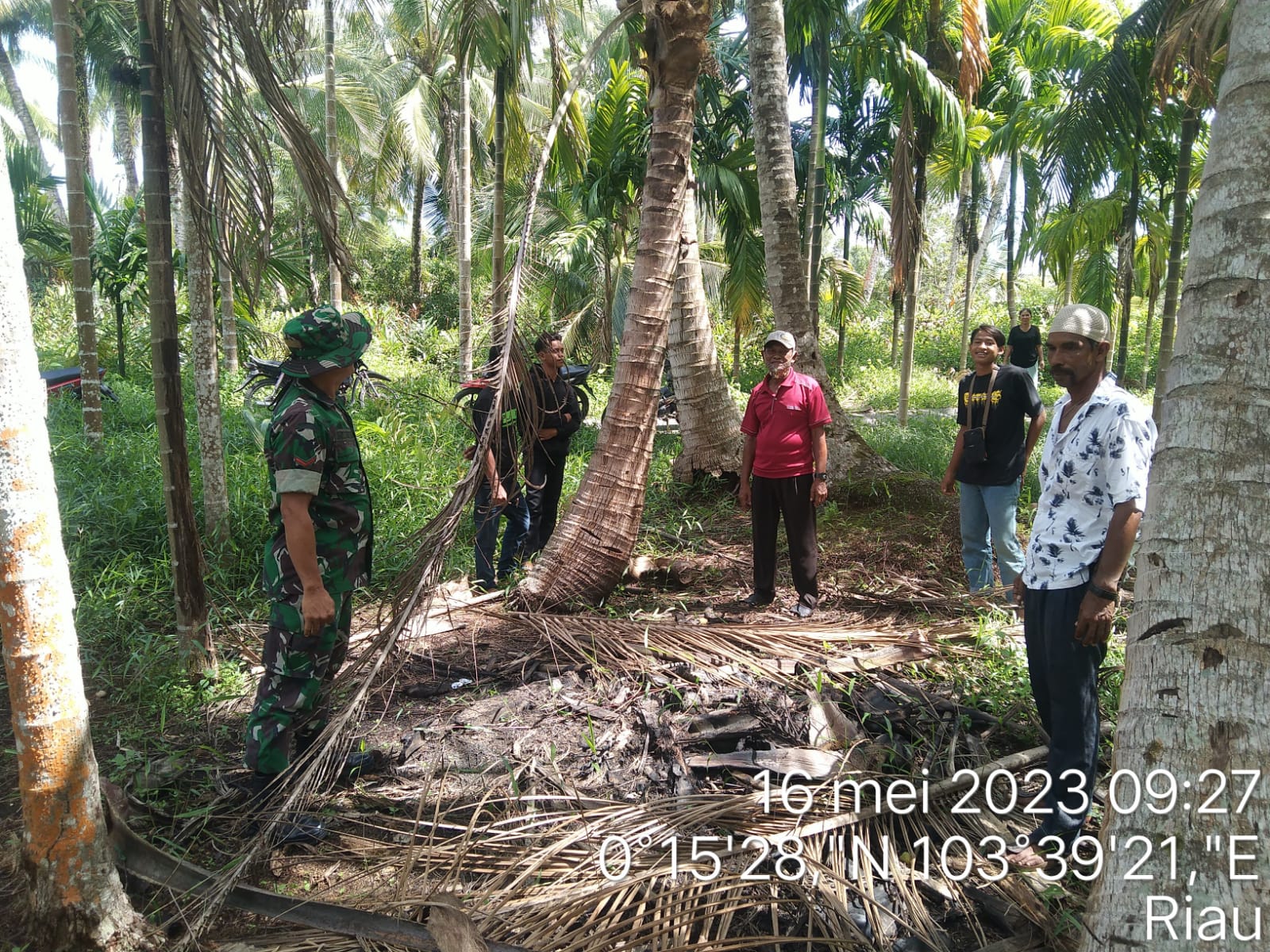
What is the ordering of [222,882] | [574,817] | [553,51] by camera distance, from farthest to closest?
[553,51]
[574,817]
[222,882]

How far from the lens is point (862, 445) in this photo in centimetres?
768

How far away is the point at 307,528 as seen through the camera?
9.59 ft

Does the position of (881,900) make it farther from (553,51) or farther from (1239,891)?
(553,51)

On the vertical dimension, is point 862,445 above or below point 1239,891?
above

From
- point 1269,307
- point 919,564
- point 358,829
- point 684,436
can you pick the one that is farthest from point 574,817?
point 684,436

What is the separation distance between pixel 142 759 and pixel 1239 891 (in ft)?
12.5

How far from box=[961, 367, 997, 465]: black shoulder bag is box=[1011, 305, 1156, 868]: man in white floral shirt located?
76.8 inches

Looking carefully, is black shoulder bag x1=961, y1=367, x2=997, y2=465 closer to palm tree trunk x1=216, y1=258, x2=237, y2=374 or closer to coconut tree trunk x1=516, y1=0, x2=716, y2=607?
coconut tree trunk x1=516, y1=0, x2=716, y2=607

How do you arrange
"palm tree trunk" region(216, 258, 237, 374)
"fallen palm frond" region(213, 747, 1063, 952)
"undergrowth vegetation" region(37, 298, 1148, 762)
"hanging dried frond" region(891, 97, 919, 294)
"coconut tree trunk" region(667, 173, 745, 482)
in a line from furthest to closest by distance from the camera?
"hanging dried frond" region(891, 97, 919, 294), "palm tree trunk" region(216, 258, 237, 374), "coconut tree trunk" region(667, 173, 745, 482), "undergrowth vegetation" region(37, 298, 1148, 762), "fallen palm frond" region(213, 747, 1063, 952)

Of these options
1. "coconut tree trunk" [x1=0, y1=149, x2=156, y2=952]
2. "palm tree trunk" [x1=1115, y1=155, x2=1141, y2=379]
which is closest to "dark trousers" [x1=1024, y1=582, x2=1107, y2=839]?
"coconut tree trunk" [x1=0, y1=149, x2=156, y2=952]

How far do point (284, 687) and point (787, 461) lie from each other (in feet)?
9.89

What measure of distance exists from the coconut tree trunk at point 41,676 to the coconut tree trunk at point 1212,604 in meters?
2.55

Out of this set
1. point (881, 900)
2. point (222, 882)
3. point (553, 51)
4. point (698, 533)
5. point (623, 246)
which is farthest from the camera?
point (623, 246)

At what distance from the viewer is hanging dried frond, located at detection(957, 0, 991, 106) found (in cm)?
875
